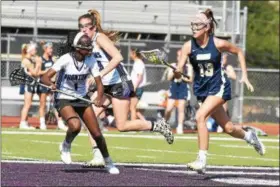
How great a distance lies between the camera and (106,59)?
10.3 metres

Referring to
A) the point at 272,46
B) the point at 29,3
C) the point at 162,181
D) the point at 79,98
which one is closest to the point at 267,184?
the point at 162,181

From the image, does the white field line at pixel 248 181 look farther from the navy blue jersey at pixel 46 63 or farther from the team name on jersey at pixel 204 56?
the navy blue jersey at pixel 46 63

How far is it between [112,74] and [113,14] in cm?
1893

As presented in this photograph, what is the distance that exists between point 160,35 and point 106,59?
19.7m

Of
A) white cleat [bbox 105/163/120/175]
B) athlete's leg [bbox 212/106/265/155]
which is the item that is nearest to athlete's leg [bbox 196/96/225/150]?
athlete's leg [bbox 212/106/265/155]

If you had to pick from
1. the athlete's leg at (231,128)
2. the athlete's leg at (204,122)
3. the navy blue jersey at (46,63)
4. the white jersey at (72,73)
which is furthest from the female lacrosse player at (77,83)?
the navy blue jersey at (46,63)

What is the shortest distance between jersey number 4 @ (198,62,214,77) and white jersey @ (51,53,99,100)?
129cm

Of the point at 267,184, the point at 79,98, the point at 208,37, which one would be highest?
the point at 208,37

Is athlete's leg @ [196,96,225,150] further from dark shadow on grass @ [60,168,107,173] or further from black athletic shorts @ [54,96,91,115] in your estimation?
black athletic shorts @ [54,96,91,115]

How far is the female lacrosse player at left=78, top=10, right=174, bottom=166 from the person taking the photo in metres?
10.1

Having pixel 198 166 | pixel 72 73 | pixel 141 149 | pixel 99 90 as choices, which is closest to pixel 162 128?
pixel 198 166

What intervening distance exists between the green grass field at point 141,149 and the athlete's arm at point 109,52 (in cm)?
262

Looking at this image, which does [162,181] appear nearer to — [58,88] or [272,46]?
[58,88]

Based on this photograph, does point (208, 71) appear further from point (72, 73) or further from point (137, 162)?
point (137, 162)
